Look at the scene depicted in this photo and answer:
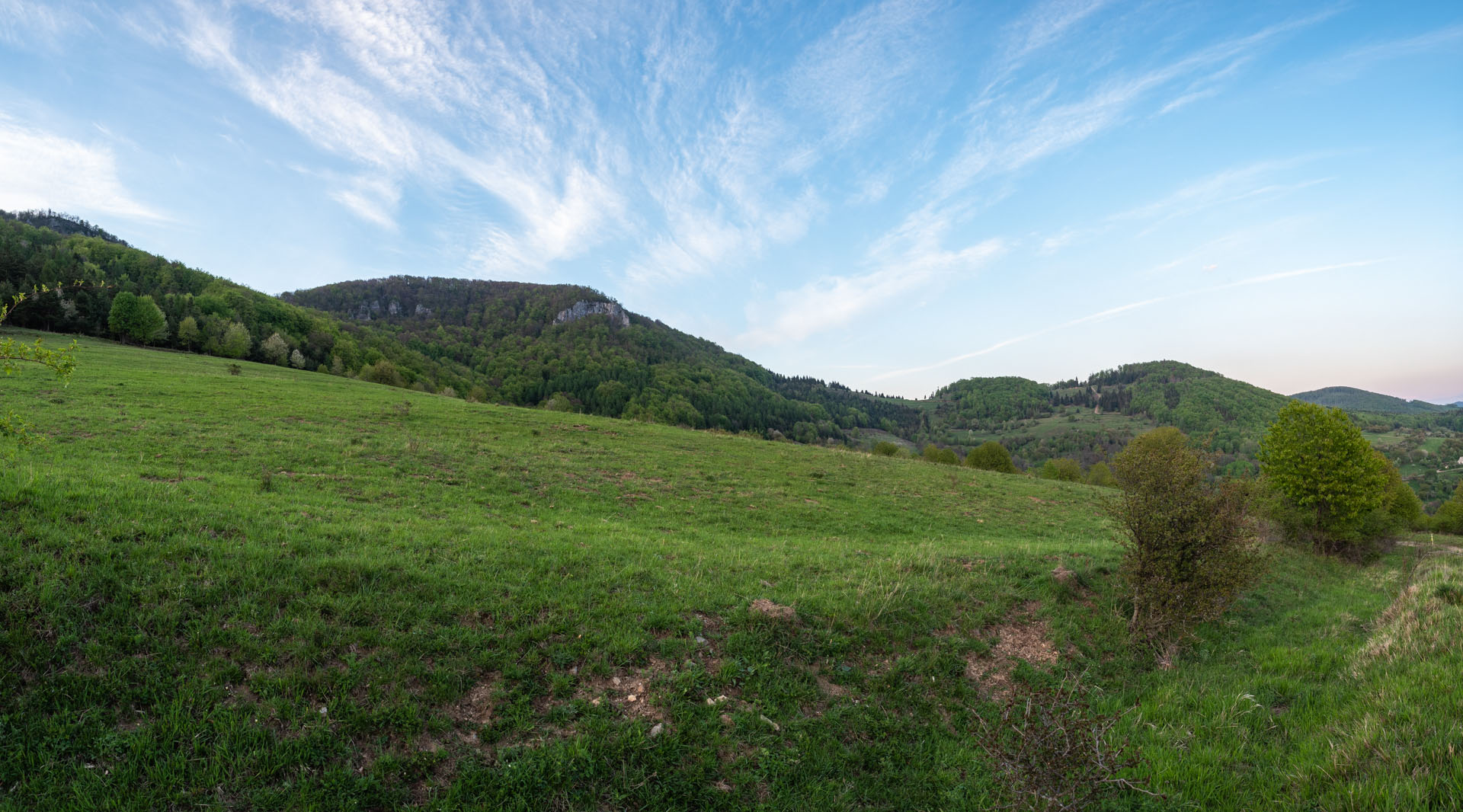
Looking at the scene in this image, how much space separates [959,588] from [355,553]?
41.0 ft

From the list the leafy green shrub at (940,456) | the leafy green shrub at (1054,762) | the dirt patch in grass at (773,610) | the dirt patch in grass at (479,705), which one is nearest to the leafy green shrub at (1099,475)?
the leafy green shrub at (940,456)

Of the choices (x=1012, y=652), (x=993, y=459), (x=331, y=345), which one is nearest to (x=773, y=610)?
(x=1012, y=652)

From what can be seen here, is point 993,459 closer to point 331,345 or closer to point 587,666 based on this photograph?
point 587,666

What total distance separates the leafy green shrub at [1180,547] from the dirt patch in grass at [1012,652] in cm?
205

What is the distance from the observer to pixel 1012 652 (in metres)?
10.0

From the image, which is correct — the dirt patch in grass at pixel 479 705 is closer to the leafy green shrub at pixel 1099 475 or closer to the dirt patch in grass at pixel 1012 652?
the dirt patch in grass at pixel 1012 652

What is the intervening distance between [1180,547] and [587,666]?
40.5ft

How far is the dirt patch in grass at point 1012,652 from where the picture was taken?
9.19 meters

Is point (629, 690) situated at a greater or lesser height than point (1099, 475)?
greater

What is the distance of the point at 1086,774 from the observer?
4.42m

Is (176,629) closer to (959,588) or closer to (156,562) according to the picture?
(156,562)

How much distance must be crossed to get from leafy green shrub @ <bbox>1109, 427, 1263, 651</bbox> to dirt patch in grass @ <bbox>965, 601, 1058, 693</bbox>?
205cm

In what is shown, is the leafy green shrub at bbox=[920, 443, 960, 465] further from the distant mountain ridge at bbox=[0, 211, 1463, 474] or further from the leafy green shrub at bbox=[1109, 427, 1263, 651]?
the leafy green shrub at bbox=[1109, 427, 1263, 651]

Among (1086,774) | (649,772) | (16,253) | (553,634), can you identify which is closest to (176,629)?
(553,634)
